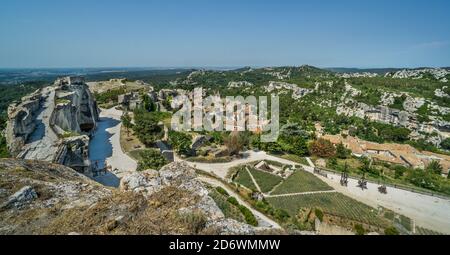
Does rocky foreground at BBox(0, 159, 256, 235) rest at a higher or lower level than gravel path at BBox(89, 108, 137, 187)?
higher

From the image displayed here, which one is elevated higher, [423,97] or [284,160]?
[423,97]

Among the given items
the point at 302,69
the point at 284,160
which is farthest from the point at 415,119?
the point at 302,69

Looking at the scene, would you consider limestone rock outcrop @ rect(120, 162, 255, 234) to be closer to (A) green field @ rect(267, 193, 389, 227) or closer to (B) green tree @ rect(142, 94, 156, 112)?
(A) green field @ rect(267, 193, 389, 227)

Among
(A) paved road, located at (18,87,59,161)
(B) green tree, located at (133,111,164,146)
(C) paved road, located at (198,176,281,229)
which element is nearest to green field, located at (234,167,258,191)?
(C) paved road, located at (198,176,281,229)

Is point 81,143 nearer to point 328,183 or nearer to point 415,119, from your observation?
point 328,183

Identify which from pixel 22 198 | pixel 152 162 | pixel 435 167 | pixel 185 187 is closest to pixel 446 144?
pixel 435 167

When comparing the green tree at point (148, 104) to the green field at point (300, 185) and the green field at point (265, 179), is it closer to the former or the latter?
the green field at point (265, 179)
